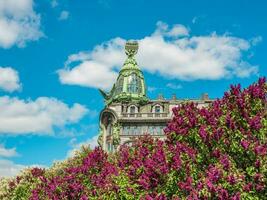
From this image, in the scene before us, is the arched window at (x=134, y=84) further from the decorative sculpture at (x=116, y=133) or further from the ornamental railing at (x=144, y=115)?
the decorative sculpture at (x=116, y=133)

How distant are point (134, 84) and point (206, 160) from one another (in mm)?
72668

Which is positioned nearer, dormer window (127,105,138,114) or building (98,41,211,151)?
building (98,41,211,151)

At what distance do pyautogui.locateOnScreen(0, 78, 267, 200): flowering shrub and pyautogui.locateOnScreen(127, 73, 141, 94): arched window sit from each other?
67.0 meters

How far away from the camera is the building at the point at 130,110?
84.0m

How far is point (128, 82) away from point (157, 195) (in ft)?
246

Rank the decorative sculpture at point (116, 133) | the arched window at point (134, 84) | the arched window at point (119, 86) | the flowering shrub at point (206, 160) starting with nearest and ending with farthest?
the flowering shrub at point (206, 160)
the decorative sculpture at point (116, 133)
the arched window at point (134, 84)
the arched window at point (119, 86)

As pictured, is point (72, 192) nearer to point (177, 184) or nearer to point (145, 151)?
point (145, 151)

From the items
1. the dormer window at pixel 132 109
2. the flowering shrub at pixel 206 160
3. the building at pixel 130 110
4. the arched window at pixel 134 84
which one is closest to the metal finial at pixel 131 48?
the building at pixel 130 110

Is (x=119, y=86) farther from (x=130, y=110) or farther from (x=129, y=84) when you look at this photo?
(x=130, y=110)

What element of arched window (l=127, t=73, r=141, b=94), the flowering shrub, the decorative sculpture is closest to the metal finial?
arched window (l=127, t=73, r=141, b=94)

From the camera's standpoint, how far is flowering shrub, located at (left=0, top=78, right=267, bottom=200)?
1780cm

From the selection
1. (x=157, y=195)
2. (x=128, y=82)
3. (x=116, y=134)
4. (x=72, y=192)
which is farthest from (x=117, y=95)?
(x=157, y=195)

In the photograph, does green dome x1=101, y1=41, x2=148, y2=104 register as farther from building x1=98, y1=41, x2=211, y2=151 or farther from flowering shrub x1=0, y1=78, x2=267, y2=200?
flowering shrub x1=0, y1=78, x2=267, y2=200

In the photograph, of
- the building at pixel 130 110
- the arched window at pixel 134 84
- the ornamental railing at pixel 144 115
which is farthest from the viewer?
the arched window at pixel 134 84
